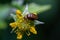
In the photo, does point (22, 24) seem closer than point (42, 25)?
Yes

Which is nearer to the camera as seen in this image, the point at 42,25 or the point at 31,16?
the point at 31,16

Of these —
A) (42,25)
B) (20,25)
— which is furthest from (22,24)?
(42,25)

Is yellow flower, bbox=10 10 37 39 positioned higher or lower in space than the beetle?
lower

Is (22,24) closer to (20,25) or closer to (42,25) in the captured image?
(20,25)

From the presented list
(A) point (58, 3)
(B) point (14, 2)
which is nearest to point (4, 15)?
(B) point (14, 2)

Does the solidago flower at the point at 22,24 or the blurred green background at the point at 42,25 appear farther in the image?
the blurred green background at the point at 42,25

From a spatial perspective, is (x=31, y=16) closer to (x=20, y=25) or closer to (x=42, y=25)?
(x=20, y=25)

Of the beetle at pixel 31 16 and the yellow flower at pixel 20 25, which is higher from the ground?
the beetle at pixel 31 16

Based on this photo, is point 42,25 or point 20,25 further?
point 42,25
